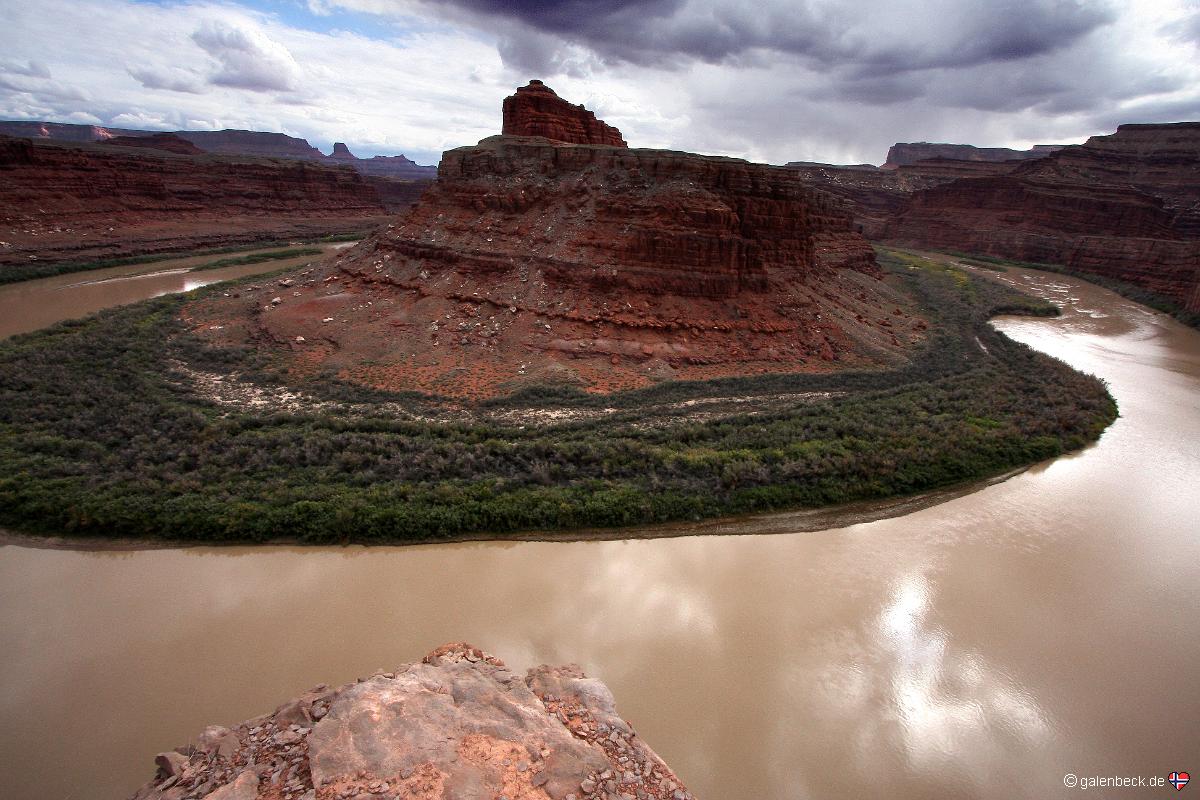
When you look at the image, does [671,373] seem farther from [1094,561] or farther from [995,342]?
[995,342]

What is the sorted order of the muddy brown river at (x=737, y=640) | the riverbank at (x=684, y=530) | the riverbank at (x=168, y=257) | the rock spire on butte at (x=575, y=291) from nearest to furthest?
the muddy brown river at (x=737, y=640), the riverbank at (x=684, y=530), the rock spire on butte at (x=575, y=291), the riverbank at (x=168, y=257)

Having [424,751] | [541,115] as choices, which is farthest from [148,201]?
[424,751]

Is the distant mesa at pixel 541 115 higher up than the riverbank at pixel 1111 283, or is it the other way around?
the distant mesa at pixel 541 115

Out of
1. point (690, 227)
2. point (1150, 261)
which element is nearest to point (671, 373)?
point (690, 227)

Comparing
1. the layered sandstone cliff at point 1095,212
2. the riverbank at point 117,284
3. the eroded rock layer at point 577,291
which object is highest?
the layered sandstone cliff at point 1095,212

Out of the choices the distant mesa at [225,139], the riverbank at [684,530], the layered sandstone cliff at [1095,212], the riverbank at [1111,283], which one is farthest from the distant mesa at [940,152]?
the riverbank at [684,530]

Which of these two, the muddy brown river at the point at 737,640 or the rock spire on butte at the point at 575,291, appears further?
the rock spire on butte at the point at 575,291

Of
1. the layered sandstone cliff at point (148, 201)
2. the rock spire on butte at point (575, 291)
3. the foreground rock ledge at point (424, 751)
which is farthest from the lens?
the layered sandstone cliff at point (148, 201)

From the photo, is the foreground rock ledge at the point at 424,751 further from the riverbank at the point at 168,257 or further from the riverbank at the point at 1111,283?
the riverbank at the point at 1111,283
